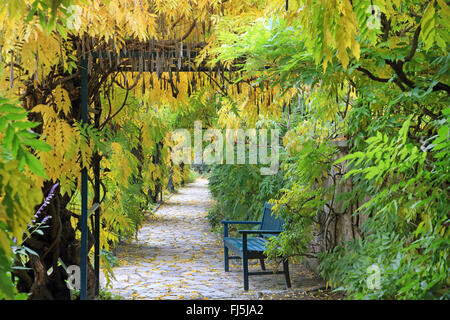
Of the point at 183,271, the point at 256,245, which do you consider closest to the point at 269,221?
the point at 256,245

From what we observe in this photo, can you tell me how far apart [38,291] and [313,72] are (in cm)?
310

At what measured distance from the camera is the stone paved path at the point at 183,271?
631cm

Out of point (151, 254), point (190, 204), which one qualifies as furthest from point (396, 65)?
point (190, 204)

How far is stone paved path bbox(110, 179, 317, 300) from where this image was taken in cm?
631

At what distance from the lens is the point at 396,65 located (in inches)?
100

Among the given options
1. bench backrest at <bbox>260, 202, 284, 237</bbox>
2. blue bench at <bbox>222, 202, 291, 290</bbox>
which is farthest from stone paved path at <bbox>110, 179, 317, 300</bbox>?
bench backrest at <bbox>260, 202, 284, 237</bbox>

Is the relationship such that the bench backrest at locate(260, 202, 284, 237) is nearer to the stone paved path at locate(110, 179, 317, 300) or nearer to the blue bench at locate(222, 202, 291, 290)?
the blue bench at locate(222, 202, 291, 290)

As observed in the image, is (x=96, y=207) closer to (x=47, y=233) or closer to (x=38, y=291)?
(x=47, y=233)

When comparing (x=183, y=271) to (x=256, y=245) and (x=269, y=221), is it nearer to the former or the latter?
(x=256, y=245)

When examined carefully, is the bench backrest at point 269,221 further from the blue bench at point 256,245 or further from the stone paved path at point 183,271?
the stone paved path at point 183,271

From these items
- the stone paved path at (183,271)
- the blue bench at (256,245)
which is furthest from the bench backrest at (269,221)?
the stone paved path at (183,271)

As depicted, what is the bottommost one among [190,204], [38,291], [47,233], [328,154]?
[190,204]

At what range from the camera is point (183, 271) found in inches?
300

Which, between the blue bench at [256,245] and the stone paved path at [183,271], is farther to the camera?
the blue bench at [256,245]
